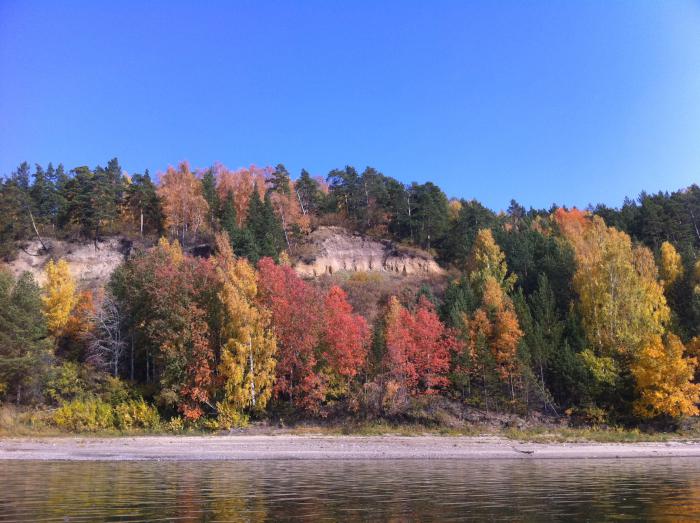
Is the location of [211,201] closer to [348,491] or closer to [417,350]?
[417,350]

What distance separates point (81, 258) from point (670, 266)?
78.3 m

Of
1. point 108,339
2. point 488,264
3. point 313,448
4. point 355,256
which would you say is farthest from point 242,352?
point 355,256

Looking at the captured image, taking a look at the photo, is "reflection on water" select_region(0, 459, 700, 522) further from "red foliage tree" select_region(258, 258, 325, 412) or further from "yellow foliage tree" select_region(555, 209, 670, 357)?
"yellow foliage tree" select_region(555, 209, 670, 357)

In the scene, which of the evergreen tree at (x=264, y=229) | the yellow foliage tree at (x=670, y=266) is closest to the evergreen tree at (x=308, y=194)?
the evergreen tree at (x=264, y=229)

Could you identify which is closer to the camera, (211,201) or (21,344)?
(21,344)

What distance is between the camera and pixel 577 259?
194ft

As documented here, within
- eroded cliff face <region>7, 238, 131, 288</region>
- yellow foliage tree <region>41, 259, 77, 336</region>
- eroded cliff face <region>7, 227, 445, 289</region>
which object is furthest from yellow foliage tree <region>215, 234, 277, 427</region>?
eroded cliff face <region>7, 238, 131, 288</region>

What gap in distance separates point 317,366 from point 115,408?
57.2 ft

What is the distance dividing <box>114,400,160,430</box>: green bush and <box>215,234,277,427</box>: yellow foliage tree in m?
5.55

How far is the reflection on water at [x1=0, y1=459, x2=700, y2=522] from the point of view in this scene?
14.7m

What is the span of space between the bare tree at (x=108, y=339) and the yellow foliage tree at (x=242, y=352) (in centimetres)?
1165

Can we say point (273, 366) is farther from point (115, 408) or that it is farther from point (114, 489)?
point (114, 489)

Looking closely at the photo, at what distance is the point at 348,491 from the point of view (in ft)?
62.6

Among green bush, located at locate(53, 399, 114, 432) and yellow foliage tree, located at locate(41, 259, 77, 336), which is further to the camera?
yellow foliage tree, located at locate(41, 259, 77, 336)
